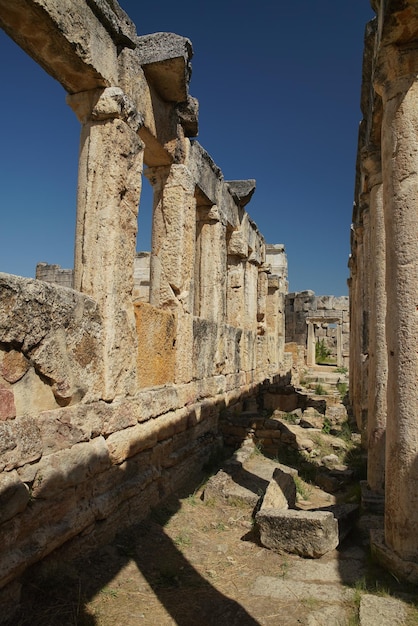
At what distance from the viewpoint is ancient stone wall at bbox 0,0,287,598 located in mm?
3305

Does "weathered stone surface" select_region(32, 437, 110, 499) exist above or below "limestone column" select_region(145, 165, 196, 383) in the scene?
below

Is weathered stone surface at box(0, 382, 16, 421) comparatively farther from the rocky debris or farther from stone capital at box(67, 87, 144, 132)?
the rocky debris

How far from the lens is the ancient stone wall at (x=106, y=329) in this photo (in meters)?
3.30

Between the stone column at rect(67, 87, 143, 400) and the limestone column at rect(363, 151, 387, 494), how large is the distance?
9.46 feet

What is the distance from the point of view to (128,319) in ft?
15.7

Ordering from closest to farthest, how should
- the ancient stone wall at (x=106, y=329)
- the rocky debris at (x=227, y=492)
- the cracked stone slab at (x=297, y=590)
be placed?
the ancient stone wall at (x=106, y=329)
the cracked stone slab at (x=297, y=590)
the rocky debris at (x=227, y=492)

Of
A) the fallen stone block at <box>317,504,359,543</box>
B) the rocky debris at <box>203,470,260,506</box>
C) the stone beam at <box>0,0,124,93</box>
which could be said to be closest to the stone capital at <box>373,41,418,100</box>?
the stone beam at <box>0,0,124,93</box>

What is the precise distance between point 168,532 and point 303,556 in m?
1.27

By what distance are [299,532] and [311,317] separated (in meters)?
25.4

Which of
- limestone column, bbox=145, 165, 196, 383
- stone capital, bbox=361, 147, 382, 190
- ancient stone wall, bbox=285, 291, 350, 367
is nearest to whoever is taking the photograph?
stone capital, bbox=361, 147, 382, 190

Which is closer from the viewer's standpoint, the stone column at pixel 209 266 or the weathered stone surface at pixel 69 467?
the weathered stone surface at pixel 69 467

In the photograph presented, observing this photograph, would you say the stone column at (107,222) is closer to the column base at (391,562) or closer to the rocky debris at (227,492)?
the rocky debris at (227,492)

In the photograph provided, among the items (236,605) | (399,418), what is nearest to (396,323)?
(399,418)

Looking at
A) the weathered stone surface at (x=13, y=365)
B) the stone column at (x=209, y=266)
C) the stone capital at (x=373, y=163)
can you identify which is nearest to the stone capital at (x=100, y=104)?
the weathered stone surface at (x=13, y=365)
